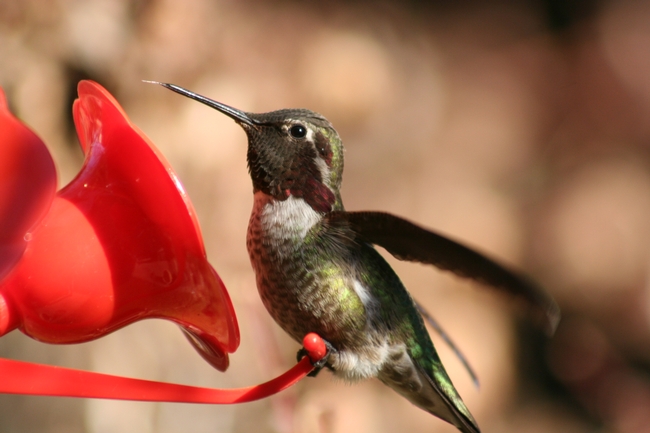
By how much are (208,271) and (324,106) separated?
2782mm

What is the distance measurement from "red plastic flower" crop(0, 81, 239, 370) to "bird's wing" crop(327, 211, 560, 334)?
0.42 m

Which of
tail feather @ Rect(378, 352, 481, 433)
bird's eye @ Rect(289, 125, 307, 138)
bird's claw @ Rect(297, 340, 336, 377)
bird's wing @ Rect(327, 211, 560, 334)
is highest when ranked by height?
bird's eye @ Rect(289, 125, 307, 138)

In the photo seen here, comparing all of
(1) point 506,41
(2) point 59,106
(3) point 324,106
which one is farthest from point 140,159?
(1) point 506,41

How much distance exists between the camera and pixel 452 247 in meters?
1.50

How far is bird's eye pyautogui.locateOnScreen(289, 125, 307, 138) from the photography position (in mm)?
1989

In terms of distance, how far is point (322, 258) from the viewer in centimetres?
190

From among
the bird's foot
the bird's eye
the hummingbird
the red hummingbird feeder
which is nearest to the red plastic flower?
the red hummingbird feeder

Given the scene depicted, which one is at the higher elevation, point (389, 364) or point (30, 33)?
point (30, 33)

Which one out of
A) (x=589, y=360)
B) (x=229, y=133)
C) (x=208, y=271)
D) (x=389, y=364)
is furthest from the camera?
(x=589, y=360)

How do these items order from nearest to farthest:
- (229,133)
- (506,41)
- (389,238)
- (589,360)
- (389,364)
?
1. (389,238)
2. (389,364)
3. (229,133)
4. (589,360)
5. (506,41)

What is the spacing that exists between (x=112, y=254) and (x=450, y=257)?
0.73 m

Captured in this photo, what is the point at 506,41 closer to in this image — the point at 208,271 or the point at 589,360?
the point at 589,360

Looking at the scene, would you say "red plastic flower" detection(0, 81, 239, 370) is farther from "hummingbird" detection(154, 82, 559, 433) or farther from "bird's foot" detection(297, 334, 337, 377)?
"hummingbird" detection(154, 82, 559, 433)

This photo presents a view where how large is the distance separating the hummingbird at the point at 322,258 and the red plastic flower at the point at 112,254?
1.17 feet
